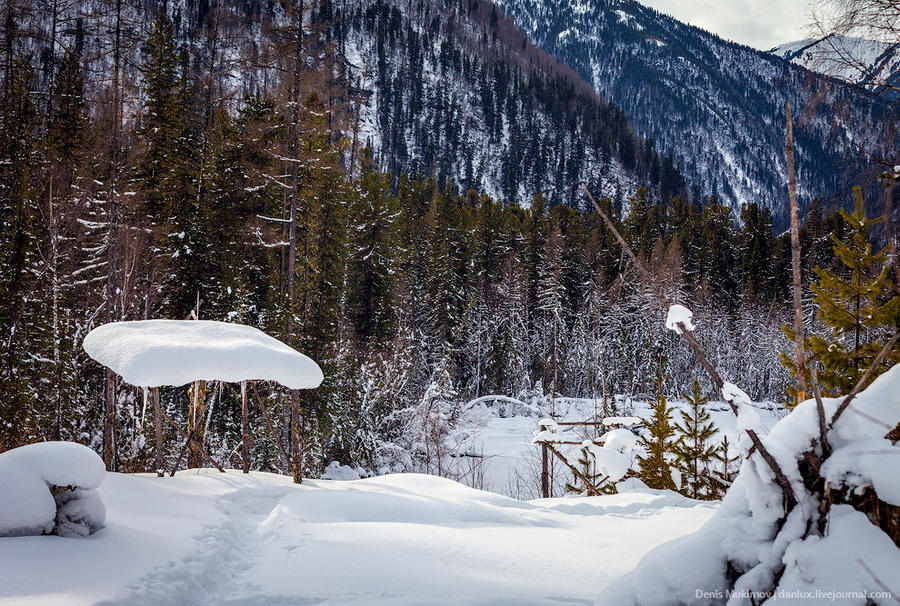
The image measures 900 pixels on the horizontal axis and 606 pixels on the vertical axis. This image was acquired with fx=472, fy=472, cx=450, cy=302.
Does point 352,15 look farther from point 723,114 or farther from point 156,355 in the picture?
point 723,114

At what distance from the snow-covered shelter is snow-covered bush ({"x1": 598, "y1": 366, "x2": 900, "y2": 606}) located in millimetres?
5218

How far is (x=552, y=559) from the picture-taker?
3.28 meters

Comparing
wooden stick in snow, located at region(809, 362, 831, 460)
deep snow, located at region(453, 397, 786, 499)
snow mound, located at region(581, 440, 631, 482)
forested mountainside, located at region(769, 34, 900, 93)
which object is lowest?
deep snow, located at region(453, 397, 786, 499)

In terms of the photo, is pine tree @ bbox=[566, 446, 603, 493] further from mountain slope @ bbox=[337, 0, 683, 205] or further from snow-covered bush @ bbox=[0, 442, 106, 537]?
mountain slope @ bbox=[337, 0, 683, 205]

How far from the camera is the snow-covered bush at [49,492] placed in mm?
3443

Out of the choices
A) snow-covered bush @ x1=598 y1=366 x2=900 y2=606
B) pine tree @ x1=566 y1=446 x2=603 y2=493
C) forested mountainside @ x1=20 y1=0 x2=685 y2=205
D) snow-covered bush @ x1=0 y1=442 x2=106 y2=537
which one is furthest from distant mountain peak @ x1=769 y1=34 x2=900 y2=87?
forested mountainside @ x1=20 y1=0 x2=685 y2=205

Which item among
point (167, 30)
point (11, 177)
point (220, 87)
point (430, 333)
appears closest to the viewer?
point (11, 177)

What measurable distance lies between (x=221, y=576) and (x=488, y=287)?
35.1 m

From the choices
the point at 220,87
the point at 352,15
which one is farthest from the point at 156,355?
the point at 352,15

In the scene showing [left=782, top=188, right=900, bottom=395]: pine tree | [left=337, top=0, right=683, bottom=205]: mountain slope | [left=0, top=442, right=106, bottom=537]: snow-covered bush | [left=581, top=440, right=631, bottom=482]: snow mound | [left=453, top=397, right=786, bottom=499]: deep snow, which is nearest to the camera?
[left=0, top=442, right=106, bottom=537]: snow-covered bush

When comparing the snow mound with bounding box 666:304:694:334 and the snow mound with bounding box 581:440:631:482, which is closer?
the snow mound with bounding box 666:304:694:334

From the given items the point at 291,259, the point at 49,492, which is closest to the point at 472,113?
the point at 291,259

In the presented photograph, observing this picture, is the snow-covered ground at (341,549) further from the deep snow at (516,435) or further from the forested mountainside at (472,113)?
the forested mountainside at (472,113)

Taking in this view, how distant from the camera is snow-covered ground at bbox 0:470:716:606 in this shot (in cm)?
282
